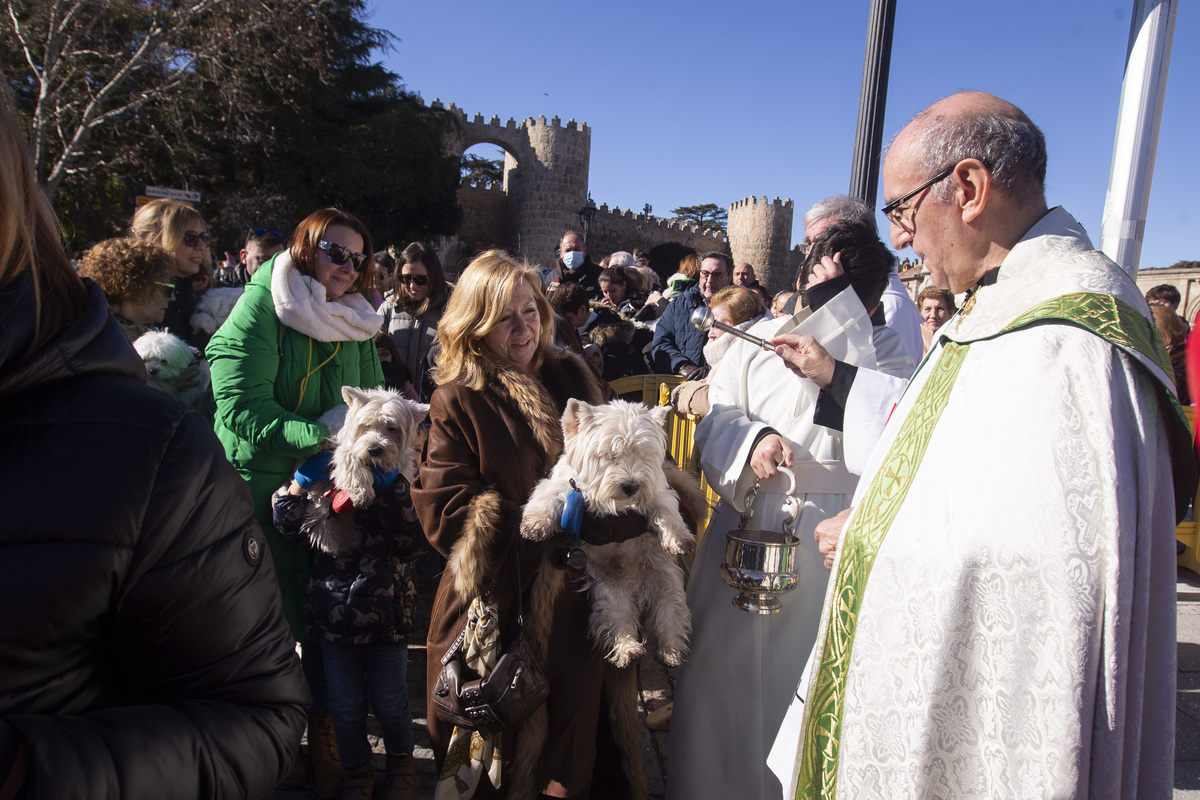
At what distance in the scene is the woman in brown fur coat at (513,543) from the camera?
7.52 ft

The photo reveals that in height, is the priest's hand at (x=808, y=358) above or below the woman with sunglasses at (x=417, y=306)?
below

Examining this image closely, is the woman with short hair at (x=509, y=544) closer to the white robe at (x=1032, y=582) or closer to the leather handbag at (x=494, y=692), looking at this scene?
the leather handbag at (x=494, y=692)

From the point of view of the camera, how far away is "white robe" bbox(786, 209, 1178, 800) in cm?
125

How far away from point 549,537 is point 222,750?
136cm

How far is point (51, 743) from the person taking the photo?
0.82m

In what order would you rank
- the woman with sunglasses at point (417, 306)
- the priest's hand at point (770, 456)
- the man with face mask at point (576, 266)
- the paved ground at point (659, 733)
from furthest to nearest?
the man with face mask at point (576, 266), the woman with sunglasses at point (417, 306), the paved ground at point (659, 733), the priest's hand at point (770, 456)

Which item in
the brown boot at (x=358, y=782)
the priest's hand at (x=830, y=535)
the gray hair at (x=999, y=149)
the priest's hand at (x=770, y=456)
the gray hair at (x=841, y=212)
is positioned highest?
the gray hair at (x=841, y=212)

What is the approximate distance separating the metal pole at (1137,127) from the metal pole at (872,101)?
135 centimetres

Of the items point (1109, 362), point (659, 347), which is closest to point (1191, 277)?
point (659, 347)

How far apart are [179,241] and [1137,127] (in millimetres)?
5296

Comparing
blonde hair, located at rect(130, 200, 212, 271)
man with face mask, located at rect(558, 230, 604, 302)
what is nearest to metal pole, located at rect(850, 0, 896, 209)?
man with face mask, located at rect(558, 230, 604, 302)

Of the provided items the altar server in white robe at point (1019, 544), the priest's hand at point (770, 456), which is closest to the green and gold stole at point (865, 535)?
the altar server in white robe at point (1019, 544)

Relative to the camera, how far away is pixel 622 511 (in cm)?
231

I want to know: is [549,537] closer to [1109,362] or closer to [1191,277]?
[1109,362]
